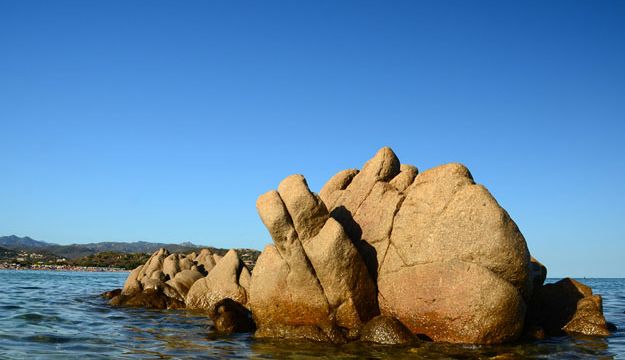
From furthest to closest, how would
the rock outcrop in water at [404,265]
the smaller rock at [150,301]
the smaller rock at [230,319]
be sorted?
the smaller rock at [150,301] < the smaller rock at [230,319] < the rock outcrop in water at [404,265]

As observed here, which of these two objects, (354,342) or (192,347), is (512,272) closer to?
(354,342)

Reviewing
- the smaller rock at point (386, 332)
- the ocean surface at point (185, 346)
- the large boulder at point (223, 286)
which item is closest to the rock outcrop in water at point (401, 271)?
the smaller rock at point (386, 332)

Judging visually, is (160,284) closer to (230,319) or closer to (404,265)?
(230,319)

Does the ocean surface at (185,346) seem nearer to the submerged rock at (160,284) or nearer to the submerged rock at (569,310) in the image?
the submerged rock at (569,310)

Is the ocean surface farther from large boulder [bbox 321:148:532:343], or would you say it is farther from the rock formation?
the rock formation

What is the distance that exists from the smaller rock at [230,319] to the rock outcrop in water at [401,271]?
4cm

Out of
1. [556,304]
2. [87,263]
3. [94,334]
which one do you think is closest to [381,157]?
[556,304]

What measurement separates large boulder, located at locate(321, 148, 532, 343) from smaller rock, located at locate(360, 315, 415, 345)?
0.62m

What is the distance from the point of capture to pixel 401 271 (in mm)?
17562

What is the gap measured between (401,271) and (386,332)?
6.69 ft

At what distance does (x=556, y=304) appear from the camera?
2127cm

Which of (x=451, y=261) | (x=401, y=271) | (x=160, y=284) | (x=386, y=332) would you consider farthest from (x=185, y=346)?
(x=160, y=284)

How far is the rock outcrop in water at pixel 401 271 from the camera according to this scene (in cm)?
1620

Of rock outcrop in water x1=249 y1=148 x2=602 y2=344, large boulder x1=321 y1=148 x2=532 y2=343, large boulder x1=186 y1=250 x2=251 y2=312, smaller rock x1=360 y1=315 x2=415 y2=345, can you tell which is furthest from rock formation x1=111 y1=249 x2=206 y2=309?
smaller rock x1=360 y1=315 x2=415 y2=345
